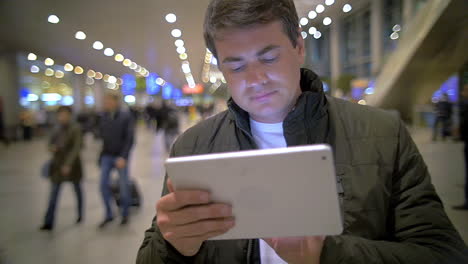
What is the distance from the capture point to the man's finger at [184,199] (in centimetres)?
79

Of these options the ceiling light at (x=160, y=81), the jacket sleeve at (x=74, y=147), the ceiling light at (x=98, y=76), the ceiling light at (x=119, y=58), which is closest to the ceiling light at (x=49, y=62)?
the ceiling light at (x=98, y=76)

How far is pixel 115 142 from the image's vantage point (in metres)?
4.48

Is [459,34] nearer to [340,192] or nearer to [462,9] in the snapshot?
[462,9]

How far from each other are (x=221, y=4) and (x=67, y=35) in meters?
1.22

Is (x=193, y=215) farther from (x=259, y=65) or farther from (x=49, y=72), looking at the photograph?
(x=49, y=72)

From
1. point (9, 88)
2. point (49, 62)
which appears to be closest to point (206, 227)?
point (49, 62)

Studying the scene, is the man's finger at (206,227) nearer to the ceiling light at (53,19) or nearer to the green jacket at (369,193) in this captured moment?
the green jacket at (369,193)

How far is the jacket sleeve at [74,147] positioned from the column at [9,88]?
0.67 m

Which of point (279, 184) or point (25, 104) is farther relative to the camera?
point (25, 104)

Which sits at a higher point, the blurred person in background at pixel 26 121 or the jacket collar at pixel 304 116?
the blurred person in background at pixel 26 121

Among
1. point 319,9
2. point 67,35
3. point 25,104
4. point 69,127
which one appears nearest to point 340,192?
point 319,9

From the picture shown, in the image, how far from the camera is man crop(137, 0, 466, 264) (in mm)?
1039

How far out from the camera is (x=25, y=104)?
353 centimetres

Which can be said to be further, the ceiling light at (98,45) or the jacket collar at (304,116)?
the ceiling light at (98,45)
